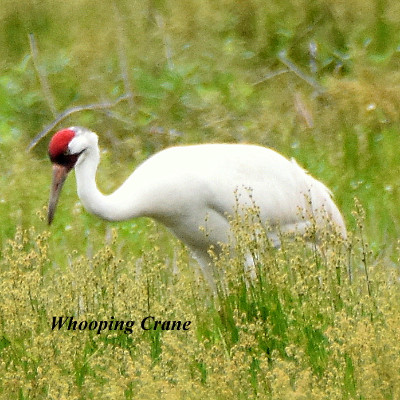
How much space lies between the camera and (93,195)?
558 centimetres

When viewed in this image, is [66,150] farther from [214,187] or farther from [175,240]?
[175,240]

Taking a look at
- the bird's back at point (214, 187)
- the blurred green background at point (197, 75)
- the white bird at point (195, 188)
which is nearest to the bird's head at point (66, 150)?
the white bird at point (195, 188)

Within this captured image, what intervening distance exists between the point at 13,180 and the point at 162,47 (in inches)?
75.5

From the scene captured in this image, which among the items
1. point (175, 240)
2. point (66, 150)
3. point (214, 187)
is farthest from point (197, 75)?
point (66, 150)

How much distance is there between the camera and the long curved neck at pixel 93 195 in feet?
18.3

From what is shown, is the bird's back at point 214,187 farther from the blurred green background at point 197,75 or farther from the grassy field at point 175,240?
the blurred green background at point 197,75

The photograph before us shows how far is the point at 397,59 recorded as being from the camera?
8352mm

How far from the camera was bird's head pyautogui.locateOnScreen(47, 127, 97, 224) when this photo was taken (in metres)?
5.59

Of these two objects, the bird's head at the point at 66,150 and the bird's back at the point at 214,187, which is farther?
the bird's back at the point at 214,187

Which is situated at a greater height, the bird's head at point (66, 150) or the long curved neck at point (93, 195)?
the bird's head at point (66, 150)

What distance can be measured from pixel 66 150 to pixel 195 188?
0.62 meters

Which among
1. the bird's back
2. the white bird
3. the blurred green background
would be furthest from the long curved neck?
the blurred green background

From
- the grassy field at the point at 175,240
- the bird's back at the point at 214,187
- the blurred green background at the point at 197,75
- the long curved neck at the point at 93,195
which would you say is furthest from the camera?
the blurred green background at the point at 197,75

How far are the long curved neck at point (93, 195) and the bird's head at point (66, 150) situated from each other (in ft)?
0.08
